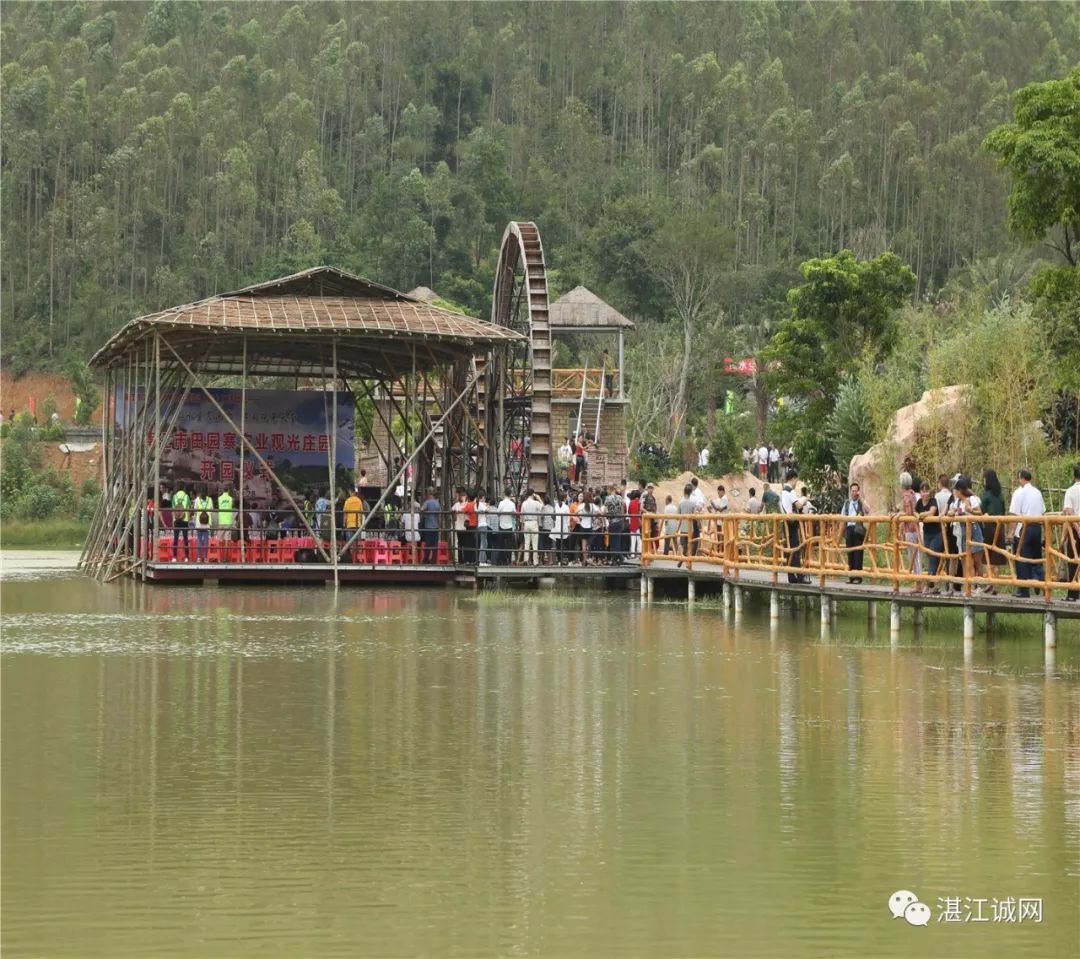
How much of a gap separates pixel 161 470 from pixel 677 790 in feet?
75.1

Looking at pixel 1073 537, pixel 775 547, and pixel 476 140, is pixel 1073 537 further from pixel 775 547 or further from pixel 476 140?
pixel 476 140

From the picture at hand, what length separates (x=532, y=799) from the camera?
11039 mm

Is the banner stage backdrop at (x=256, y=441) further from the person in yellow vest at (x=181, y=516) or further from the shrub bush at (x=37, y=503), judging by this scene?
the shrub bush at (x=37, y=503)

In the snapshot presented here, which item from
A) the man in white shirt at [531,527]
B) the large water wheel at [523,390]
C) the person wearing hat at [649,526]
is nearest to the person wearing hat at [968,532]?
the person wearing hat at [649,526]

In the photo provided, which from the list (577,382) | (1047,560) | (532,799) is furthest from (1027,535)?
(577,382)

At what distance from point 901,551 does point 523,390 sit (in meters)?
15.6

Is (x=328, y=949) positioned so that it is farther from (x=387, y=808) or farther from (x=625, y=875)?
(x=387, y=808)

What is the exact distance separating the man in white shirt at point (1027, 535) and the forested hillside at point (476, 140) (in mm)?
54100

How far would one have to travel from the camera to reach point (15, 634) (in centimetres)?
2094

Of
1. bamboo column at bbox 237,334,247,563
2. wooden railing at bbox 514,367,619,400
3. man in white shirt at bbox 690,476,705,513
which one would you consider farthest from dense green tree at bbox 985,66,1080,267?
wooden railing at bbox 514,367,619,400

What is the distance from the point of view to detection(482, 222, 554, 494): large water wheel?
1304 inches

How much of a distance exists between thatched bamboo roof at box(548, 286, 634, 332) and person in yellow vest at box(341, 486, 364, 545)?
2127 centimetres

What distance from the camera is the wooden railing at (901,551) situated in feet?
62.6

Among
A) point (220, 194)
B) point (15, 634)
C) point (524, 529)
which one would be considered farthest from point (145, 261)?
point (15, 634)
